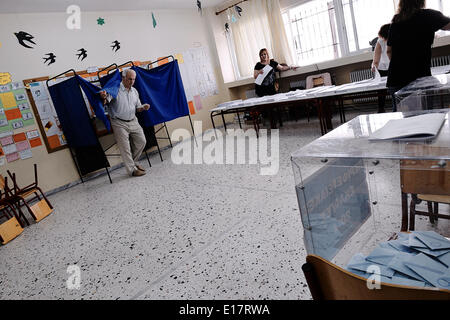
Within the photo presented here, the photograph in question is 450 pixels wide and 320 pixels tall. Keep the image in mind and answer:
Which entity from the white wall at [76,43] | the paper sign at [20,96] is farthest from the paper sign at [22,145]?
the paper sign at [20,96]

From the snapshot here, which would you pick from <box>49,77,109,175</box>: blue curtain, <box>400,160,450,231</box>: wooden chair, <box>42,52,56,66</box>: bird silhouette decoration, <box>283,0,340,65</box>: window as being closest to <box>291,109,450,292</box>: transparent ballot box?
<box>400,160,450,231</box>: wooden chair

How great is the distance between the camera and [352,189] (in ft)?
3.76

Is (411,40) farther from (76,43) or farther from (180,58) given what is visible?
(180,58)

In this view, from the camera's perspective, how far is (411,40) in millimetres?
2215

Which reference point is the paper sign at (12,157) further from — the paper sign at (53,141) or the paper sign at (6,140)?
the paper sign at (53,141)

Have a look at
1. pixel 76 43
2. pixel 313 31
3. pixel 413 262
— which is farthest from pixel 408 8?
pixel 76 43

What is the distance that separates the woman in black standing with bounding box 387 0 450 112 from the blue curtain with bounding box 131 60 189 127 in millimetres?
3299

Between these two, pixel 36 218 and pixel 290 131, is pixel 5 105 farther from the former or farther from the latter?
pixel 290 131

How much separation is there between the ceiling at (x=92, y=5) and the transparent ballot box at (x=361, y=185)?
14.4 feet

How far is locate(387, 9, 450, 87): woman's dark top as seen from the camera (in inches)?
83.3

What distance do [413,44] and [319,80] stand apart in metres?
3.35

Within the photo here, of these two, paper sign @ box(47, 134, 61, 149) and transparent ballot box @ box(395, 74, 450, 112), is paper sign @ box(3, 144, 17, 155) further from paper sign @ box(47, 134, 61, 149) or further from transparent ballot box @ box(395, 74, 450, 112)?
transparent ballot box @ box(395, 74, 450, 112)

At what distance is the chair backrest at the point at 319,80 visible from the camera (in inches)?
213
